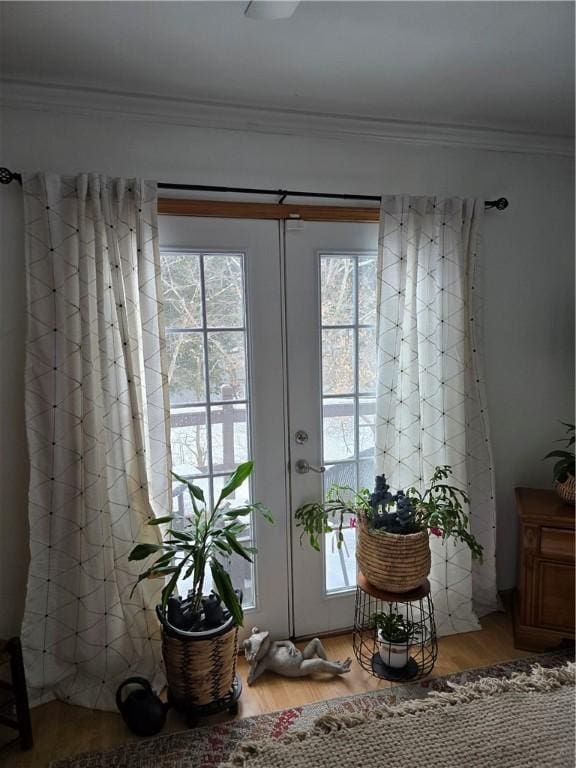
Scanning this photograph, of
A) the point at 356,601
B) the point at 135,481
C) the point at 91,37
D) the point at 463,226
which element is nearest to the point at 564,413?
the point at 463,226

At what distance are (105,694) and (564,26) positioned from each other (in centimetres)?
296

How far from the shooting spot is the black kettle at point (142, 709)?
6.31 ft

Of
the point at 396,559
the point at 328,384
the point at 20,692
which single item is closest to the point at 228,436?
the point at 328,384

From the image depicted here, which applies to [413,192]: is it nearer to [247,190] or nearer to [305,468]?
[247,190]

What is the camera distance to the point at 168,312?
2242 millimetres

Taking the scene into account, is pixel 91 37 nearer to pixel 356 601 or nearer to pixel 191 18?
pixel 191 18

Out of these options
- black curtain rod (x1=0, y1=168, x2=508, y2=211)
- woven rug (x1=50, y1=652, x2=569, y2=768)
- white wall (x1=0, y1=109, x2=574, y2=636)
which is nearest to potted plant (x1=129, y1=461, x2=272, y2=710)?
woven rug (x1=50, y1=652, x2=569, y2=768)

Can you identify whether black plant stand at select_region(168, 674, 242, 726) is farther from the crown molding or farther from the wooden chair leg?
the crown molding

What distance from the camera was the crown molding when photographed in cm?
199

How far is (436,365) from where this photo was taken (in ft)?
8.20

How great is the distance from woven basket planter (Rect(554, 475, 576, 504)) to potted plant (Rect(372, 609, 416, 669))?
93 cm

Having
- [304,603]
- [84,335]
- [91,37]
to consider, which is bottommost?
[304,603]

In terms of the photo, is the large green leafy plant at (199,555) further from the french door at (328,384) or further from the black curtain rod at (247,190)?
the black curtain rod at (247,190)

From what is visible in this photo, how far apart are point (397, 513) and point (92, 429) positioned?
127 centimetres
